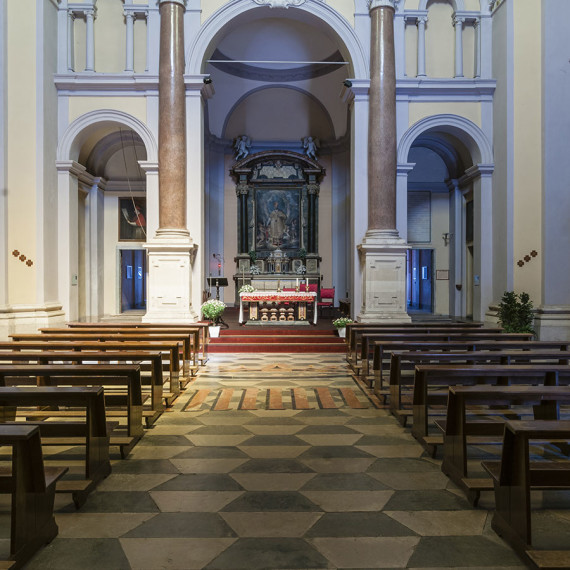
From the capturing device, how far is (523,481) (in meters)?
2.47

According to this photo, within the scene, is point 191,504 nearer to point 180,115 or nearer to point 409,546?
point 409,546

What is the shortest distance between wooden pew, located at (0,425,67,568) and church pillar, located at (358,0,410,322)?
361 inches

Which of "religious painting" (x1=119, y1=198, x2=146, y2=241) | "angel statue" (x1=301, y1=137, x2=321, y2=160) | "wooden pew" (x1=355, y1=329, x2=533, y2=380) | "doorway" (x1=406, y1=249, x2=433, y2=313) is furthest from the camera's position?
→ "doorway" (x1=406, y1=249, x2=433, y2=313)

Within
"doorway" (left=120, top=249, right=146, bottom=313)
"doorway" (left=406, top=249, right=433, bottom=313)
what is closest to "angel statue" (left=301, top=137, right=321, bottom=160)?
"doorway" (left=406, top=249, right=433, bottom=313)

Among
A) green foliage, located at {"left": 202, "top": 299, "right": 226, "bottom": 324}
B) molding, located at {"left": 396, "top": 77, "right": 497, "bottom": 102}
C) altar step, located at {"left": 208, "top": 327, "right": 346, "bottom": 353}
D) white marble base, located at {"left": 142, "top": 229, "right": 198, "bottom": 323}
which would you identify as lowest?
altar step, located at {"left": 208, "top": 327, "right": 346, "bottom": 353}

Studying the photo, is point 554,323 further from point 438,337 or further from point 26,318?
point 26,318

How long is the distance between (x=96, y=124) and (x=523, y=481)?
39.0 ft

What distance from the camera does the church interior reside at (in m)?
2.90

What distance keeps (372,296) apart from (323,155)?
26.9 ft

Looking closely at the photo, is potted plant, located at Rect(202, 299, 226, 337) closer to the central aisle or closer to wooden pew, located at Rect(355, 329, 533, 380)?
wooden pew, located at Rect(355, 329, 533, 380)

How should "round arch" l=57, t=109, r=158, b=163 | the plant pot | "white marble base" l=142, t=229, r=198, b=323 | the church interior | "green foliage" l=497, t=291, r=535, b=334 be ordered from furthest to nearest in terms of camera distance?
1. "round arch" l=57, t=109, r=158, b=163
2. "white marble base" l=142, t=229, r=198, b=323
3. the plant pot
4. "green foliage" l=497, t=291, r=535, b=334
5. the church interior

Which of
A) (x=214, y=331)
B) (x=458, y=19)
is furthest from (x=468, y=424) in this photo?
(x=458, y=19)

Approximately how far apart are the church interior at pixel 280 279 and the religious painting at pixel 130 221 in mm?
48

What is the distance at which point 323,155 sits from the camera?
59.5 feet
